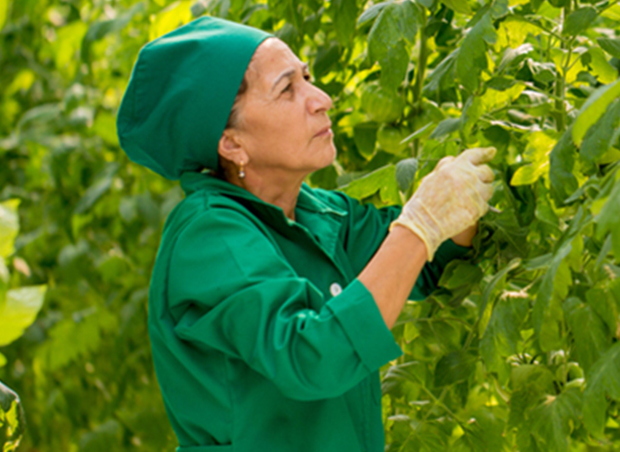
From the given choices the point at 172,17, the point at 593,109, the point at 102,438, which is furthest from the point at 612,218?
the point at 102,438

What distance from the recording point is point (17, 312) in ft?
1.80

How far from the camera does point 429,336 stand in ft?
3.88

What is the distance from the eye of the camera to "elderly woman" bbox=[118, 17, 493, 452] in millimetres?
907

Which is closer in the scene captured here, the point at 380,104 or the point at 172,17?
the point at 380,104

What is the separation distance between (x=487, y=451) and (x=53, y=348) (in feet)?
5.69

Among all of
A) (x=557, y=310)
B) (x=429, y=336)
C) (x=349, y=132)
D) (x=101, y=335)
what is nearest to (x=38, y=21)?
(x=101, y=335)

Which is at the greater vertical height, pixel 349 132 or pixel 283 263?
pixel 283 263

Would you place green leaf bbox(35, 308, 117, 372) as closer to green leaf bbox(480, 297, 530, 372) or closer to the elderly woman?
the elderly woman

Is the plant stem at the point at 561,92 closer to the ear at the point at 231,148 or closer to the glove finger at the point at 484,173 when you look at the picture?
the glove finger at the point at 484,173

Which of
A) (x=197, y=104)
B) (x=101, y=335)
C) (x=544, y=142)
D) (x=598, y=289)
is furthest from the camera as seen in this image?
(x=101, y=335)

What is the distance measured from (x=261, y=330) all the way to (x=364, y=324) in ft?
0.39

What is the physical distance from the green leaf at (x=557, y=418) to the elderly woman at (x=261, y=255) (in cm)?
19

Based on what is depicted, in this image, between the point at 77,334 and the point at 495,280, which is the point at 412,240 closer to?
the point at 495,280

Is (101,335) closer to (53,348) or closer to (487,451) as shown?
(53,348)
